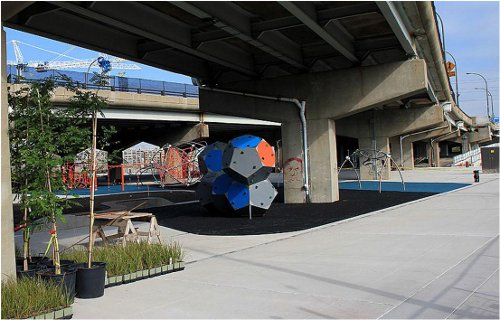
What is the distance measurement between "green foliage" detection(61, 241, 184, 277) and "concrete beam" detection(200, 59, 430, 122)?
42.8 ft

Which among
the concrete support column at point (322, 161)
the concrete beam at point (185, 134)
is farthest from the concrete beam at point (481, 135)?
the concrete support column at point (322, 161)

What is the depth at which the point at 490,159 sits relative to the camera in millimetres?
42531

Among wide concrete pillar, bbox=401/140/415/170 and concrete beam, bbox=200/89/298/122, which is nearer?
concrete beam, bbox=200/89/298/122

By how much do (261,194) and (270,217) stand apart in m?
0.83

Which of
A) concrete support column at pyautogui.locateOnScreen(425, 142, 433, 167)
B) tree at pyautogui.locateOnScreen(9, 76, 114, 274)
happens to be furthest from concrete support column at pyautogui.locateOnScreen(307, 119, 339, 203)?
concrete support column at pyautogui.locateOnScreen(425, 142, 433, 167)

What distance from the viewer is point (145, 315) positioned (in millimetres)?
5660

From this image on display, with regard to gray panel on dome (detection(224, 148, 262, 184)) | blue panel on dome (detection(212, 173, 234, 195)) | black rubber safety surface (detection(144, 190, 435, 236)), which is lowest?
black rubber safety surface (detection(144, 190, 435, 236))

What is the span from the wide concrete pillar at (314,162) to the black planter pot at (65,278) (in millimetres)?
15091

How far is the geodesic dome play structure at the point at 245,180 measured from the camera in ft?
50.5

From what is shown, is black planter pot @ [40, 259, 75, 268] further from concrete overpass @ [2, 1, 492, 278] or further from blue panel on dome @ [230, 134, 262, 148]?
blue panel on dome @ [230, 134, 262, 148]

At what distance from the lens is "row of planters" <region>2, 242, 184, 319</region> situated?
17.5ft

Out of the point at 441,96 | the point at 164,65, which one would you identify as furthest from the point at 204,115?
the point at 164,65

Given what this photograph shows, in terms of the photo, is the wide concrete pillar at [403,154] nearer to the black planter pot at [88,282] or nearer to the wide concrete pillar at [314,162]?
the wide concrete pillar at [314,162]

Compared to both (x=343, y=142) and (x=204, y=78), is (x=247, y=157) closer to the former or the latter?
(x=204, y=78)
